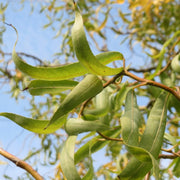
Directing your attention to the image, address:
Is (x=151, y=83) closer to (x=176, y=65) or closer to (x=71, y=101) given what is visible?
(x=71, y=101)

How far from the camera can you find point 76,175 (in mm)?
447

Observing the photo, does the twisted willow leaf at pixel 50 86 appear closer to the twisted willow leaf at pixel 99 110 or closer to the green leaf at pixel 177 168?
the twisted willow leaf at pixel 99 110

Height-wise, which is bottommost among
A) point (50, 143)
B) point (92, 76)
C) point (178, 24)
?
point (50, 143)

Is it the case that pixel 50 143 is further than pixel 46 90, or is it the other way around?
pixel 50 143

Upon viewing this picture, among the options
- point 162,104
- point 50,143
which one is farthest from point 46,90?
point 50,143

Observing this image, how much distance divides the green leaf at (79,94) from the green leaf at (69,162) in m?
0.10

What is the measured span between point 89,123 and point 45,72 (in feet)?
0.50

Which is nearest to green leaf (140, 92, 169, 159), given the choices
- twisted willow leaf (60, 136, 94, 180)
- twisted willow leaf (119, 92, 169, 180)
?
twisted willow leaf (119, 92, 169, 180)

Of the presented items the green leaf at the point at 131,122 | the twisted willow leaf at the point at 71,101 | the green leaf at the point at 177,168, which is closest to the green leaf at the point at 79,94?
the twisted willow leaf at the point at 71,101

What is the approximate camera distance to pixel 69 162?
472 mm

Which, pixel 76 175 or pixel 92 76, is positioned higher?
pixel 92 76

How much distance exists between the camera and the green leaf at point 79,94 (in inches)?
15.9

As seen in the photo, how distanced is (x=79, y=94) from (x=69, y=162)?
0.12 metres

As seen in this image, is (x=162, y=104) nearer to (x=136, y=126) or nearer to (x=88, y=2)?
(x=136, y=126)
